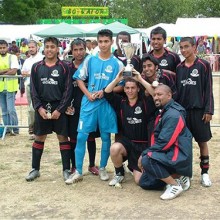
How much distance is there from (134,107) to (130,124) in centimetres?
23

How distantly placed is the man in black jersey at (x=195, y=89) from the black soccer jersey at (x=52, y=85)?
1.44 metres

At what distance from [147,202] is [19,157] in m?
2.98

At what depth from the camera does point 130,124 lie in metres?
5.55

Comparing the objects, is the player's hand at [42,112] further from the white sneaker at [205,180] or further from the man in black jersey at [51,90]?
the white sneaker at [205,180]

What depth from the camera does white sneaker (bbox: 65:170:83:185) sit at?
5728 millimetres

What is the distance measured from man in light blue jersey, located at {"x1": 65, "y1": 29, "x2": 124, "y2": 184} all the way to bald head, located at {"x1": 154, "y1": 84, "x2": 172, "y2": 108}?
0.64 meters

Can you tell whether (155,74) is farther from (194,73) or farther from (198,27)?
(198,27)

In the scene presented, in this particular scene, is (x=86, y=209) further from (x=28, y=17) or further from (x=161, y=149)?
(x=28, y=17)

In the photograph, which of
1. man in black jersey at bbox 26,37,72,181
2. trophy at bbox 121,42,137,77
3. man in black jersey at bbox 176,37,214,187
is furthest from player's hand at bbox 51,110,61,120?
man in black jersey at bbox 176,37,214,187

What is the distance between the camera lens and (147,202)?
198 inches

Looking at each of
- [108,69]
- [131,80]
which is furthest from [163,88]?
[108,69]

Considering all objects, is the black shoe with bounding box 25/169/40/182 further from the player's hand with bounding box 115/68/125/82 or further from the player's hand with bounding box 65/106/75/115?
the player's hand with bounding box 115/68/125/82

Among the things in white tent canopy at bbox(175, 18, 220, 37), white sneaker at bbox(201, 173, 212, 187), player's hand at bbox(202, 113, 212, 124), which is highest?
white tent canopy at bbox(175, 18, 220, 37)

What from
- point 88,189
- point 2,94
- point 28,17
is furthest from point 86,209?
point 28,17
